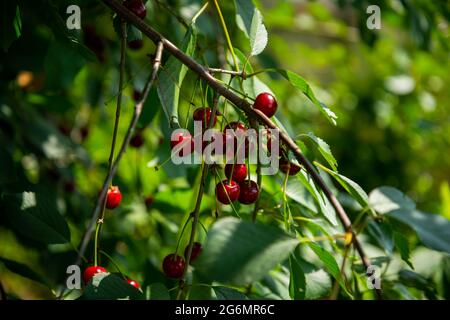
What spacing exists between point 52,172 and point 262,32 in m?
1.15

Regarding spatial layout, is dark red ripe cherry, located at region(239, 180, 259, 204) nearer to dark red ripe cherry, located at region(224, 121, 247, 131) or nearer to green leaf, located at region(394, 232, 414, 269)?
dark red ripe cherry, located at region(224, 121, 247, 131)

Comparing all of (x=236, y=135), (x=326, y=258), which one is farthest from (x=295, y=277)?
(x=236, y=135)

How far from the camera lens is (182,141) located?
2.69ft

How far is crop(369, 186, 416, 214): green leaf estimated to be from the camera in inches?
38.0

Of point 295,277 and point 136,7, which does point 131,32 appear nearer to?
point 136,7

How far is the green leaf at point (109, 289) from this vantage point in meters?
0.73

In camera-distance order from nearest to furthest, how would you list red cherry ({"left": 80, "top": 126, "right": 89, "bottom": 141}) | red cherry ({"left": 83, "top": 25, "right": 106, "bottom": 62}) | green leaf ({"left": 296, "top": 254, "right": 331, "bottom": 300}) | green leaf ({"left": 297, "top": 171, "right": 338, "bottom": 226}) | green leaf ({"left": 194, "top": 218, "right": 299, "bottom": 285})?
green leaf ({"left": 194, "top": 218, "right": 299, "bottom": 285}) → green leaf ({"left": 297, "top": 171, "right": 338, "bottom": 226}) → green leaf ({"left": 296, "top": 254, "right": 331, "bottom": 300}) → red cherry ({"left": 83, "top": 25, "right": 106, "bottom": 62}) → red cherry ({"left": 80, "top": 126, "right": 89, "bottom": 141})

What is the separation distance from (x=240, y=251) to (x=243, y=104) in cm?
26

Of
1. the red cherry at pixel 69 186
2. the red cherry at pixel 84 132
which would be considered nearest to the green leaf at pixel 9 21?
the red cherry at pixel 69 186

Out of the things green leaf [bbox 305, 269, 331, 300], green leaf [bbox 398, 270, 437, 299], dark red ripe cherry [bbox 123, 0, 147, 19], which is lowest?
green leaf [bbox 398, 270, 437, 299]

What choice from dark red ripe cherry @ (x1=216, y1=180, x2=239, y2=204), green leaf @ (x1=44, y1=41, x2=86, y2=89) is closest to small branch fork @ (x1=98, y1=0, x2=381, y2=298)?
dark red ripe cherry @ (x1=216, y1=180, x2=239, y2=204)

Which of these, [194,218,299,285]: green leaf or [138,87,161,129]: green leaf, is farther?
[138,87,161,129]: green leaf

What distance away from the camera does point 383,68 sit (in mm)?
3008

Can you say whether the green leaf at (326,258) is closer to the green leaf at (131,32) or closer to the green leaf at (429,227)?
the green leaf at (429,227)
